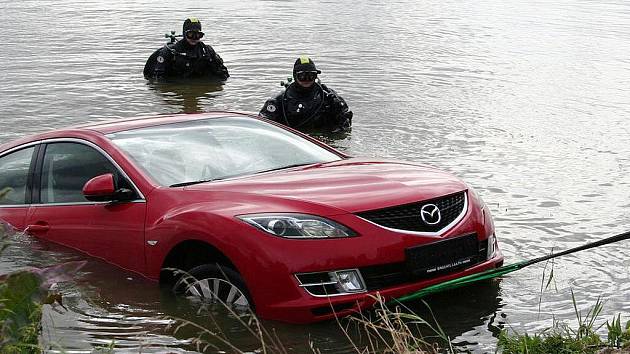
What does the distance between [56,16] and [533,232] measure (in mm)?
24193

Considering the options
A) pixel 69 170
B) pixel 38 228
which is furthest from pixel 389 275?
pixel 38 228

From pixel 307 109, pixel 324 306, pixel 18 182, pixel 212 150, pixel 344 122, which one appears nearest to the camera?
pixel 324 306

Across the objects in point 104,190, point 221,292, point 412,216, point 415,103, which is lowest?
point 415,103

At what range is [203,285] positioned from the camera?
6.35 meters

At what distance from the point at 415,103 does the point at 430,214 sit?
11.3 metres

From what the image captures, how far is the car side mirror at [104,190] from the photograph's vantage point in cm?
699

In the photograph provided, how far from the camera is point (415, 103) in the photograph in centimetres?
1750

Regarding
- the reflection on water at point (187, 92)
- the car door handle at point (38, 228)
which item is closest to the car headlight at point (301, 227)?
the car door handle at point (38, 228)

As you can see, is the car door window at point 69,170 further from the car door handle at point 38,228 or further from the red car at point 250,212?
the car door handle at point 38,228

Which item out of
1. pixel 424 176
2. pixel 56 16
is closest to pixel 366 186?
pixel 424 176

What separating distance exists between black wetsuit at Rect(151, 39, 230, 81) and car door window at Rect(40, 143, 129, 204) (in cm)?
1141

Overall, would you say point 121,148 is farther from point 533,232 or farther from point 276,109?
point 276,109

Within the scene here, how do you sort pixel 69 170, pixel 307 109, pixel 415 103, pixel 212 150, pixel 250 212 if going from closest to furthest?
pixel 250 212
pixel 212 150
pixel 69 170
pixel 307 109
pixel 415 103

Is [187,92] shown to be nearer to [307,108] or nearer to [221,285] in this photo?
[307,108]
